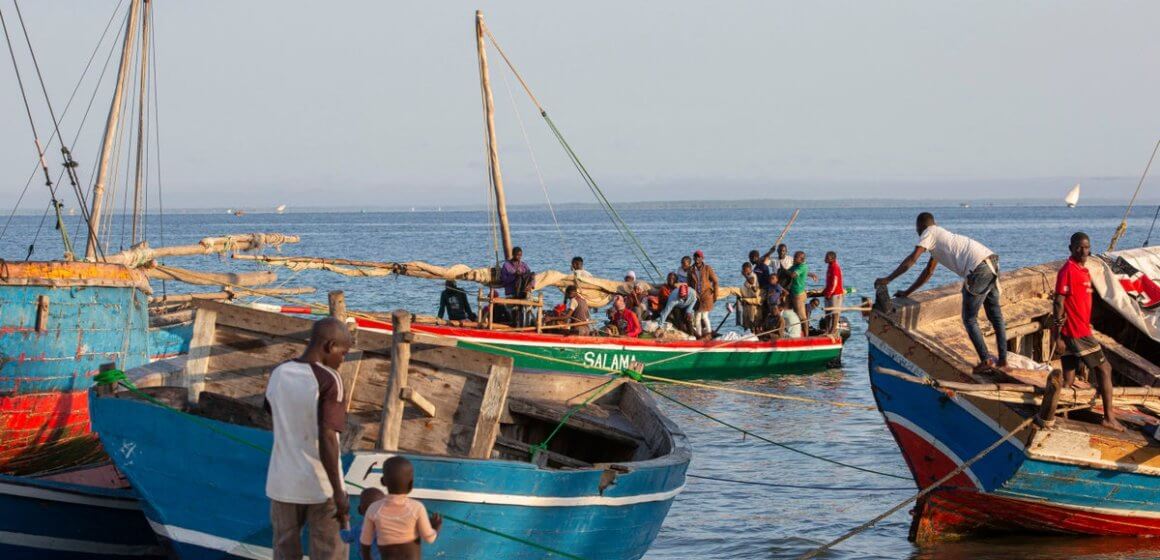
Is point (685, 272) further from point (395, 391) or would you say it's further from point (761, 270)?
point (395, 391)

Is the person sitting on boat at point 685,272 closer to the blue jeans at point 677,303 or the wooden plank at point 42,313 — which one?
the blue jeans at point 677,303

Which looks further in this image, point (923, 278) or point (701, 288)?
point (701, 288)

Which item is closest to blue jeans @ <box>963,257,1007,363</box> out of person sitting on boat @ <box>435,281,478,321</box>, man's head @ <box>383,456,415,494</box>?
man's head @ <box>383,456,415,494</box>

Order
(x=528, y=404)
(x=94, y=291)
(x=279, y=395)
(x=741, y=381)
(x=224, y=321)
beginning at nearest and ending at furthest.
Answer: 1. (x=279, y=395)
2. (x=224, y=321)
3. (x=528, y=404)
4. (x=94, y=291)
5. (x=741, y=381)

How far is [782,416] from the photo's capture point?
21.3m

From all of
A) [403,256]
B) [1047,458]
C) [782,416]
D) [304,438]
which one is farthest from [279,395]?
[403,256]

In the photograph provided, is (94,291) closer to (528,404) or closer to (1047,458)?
(528,404)

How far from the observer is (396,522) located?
23.5ft

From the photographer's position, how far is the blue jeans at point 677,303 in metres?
24.9

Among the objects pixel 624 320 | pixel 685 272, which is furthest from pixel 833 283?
pixel 624 320

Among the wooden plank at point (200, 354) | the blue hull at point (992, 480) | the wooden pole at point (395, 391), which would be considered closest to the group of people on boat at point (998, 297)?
the blue hull at point (992, 480)

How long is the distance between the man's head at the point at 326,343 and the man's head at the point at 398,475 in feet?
2.24

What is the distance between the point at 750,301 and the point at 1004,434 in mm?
14794

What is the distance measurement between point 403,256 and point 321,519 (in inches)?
3001
